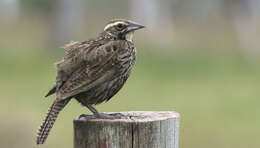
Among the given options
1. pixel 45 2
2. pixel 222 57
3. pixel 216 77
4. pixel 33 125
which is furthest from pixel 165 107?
pixel 45 2

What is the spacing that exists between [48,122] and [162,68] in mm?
16647

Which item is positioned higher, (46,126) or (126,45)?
(126,45)

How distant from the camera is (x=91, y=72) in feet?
25.6

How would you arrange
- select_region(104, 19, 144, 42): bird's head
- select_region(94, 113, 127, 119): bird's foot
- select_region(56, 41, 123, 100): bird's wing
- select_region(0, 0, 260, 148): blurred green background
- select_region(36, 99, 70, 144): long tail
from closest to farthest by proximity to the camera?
select_region(94, 113, 127, 119): bird's foot → select_region(36, 99, 70, 144): long tail → select_region(56, 41, 123, 100): bird's wing → select_region(104, 19, 144, 42): bird's head → select_region(0, 0, 260, 148): blurred green background

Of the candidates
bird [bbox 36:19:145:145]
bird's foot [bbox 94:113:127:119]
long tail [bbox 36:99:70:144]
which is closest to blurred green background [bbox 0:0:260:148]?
bird [bbox 36:19:145:145]

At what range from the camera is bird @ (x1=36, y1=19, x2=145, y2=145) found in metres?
7.65

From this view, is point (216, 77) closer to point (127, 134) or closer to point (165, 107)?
point (165, 107)

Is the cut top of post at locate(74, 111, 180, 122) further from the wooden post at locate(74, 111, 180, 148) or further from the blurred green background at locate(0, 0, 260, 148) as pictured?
the blurred green background at locate(0, 0, 260, 148)

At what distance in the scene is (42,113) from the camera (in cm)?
1495

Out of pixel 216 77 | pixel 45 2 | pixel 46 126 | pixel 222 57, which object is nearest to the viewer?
pixel 46 126

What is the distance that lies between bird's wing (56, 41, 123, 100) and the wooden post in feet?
3.13

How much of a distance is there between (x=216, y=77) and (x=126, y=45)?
46.2 ft

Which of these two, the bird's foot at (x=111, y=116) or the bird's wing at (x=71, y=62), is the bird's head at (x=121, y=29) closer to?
the bird's wing at (x=71, y=62)

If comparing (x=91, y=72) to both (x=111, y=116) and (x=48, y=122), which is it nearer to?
(x=48, y=122)
